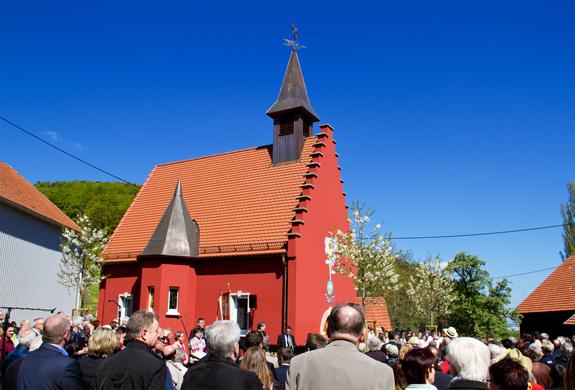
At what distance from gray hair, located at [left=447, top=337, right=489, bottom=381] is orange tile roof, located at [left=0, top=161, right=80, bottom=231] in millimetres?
23797

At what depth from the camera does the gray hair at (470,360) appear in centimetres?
385

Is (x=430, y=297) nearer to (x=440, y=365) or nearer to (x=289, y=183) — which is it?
(x=289, y=183)

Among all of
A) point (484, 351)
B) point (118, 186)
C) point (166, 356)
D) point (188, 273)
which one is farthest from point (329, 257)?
point (118, 186)

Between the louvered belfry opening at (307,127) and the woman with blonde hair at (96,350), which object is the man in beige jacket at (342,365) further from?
the louvered belfry opening at (307,127)

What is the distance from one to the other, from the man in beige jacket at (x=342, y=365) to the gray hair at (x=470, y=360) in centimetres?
116

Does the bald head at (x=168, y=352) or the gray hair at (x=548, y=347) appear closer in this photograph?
the bald head at (x=168, y=352)

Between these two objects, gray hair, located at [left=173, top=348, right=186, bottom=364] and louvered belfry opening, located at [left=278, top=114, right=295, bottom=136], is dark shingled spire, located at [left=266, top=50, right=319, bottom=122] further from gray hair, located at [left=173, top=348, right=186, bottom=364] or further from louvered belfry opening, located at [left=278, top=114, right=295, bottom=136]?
gray hair, located at [left=173, top=348, right=186, bottom=364]

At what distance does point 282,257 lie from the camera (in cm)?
1667

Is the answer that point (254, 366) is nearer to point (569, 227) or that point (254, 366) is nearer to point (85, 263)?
point (85, 263)

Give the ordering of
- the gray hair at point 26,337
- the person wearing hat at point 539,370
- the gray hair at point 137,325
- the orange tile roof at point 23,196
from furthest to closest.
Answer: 1. the orange tile roof at point 23,196
2. the person wearing hat at point 539,370
3. the gray hair at point 26,337
4. the gray hair at point 137,325

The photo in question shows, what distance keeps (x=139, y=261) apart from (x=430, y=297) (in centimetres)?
1555

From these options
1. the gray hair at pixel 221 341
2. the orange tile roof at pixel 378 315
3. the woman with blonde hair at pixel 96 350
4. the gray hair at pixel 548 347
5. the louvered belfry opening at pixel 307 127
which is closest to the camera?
the gray hair at pixel 221 341

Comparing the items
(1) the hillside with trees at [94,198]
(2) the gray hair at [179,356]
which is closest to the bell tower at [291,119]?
(2) the gray hair at [179,356]

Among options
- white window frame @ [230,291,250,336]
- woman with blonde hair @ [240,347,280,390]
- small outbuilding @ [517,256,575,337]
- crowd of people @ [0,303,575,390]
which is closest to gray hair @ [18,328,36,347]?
crowd of people @ [0,303,575,390]
